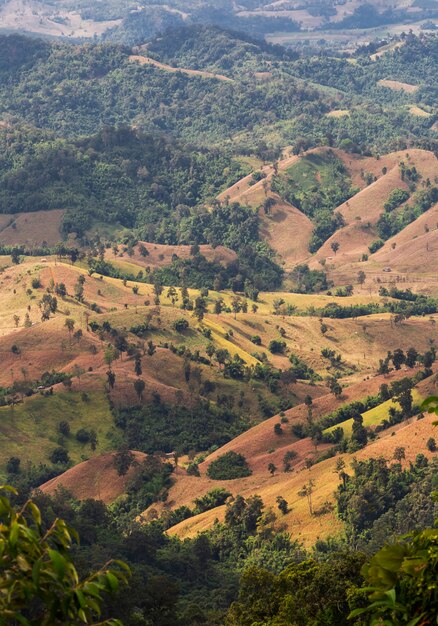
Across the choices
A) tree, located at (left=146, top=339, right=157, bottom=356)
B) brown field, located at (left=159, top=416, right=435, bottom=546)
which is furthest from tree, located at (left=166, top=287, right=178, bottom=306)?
brown field, located at (left=159, top=416, right=435, bottom=546)

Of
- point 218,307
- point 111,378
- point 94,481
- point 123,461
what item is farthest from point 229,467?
point 218,307

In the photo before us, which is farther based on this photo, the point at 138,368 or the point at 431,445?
the point at 138,368

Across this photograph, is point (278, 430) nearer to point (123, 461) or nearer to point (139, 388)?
point (123, 461)

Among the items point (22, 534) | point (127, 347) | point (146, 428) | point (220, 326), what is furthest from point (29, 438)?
point (22, 534)

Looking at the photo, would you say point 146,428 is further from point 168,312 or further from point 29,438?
point 168,312

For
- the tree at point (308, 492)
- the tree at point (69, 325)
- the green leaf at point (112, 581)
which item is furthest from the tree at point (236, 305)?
the green leaf at point (112, 581)

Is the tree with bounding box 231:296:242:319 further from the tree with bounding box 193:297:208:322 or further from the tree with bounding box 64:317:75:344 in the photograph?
the tree with bounding box 64:317:75:344
